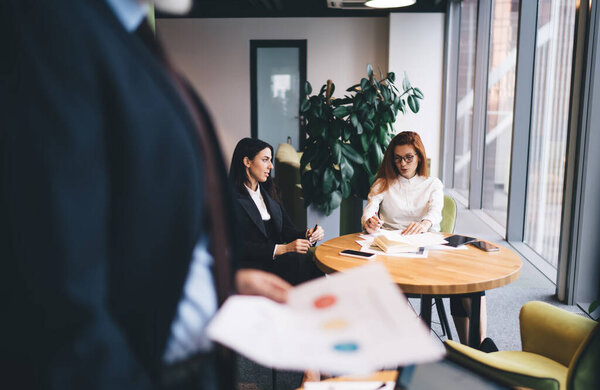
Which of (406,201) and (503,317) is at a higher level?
(406,201)

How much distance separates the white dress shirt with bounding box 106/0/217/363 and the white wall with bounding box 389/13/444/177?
7.37 meters

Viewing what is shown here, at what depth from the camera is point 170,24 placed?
879 centimetres

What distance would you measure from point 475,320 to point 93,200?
1.98 m

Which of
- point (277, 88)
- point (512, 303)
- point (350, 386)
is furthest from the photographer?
point (277, 88)

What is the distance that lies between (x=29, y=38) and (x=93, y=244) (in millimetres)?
237

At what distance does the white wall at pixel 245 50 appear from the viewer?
857 cm

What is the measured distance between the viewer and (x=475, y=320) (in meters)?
2.15

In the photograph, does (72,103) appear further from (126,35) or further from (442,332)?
(442,332)

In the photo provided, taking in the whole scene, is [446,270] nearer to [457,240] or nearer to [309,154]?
[457,240]

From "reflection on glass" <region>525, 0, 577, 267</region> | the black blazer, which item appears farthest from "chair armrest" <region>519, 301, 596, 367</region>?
"reflection on glass" <region>525, 0, 577, 267</region>

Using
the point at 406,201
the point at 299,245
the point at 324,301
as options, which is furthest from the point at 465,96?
the point at 324,301

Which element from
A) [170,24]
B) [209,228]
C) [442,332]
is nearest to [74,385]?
[209,228]

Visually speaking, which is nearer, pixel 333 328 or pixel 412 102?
pixel 333 328

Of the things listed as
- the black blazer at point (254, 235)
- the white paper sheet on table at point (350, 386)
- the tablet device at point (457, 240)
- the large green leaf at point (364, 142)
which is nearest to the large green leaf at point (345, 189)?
the large green leaf at point (364, 142)
